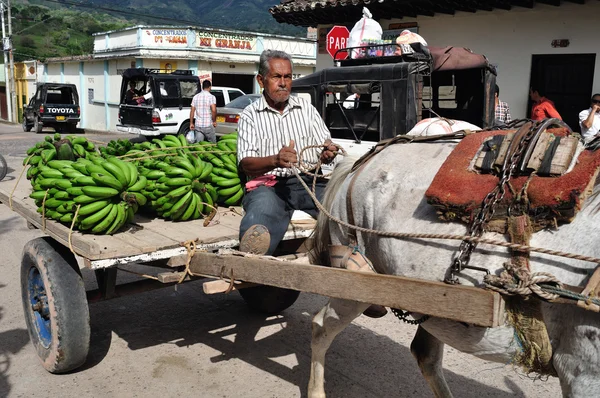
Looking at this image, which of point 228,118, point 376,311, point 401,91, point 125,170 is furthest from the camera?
point 228,118

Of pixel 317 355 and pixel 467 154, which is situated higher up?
pixel 467 154

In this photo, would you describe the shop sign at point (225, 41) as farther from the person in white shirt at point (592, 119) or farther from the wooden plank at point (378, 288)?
the wooden plank at point (378, 288)

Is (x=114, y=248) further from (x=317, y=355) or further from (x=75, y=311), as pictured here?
(x=317, y=355)

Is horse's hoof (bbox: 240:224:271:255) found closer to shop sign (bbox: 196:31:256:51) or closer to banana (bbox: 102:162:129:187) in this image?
banana (bbox: 102:162:129:187)

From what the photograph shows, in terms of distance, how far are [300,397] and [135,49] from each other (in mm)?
23256

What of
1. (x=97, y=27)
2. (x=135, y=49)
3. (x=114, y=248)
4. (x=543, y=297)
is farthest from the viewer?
(x=97, y=27)

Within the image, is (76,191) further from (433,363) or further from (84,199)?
(433,363)

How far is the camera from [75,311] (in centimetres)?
375

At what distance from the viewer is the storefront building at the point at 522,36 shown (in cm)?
925

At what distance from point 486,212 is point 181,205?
2.27 metres

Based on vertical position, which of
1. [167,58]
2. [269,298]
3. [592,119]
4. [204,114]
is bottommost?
[269,298]

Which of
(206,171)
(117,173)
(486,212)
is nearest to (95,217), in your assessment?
(117,173)

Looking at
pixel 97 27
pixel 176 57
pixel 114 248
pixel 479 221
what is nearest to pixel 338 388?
pixel 114 248

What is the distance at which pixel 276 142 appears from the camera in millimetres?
3939
